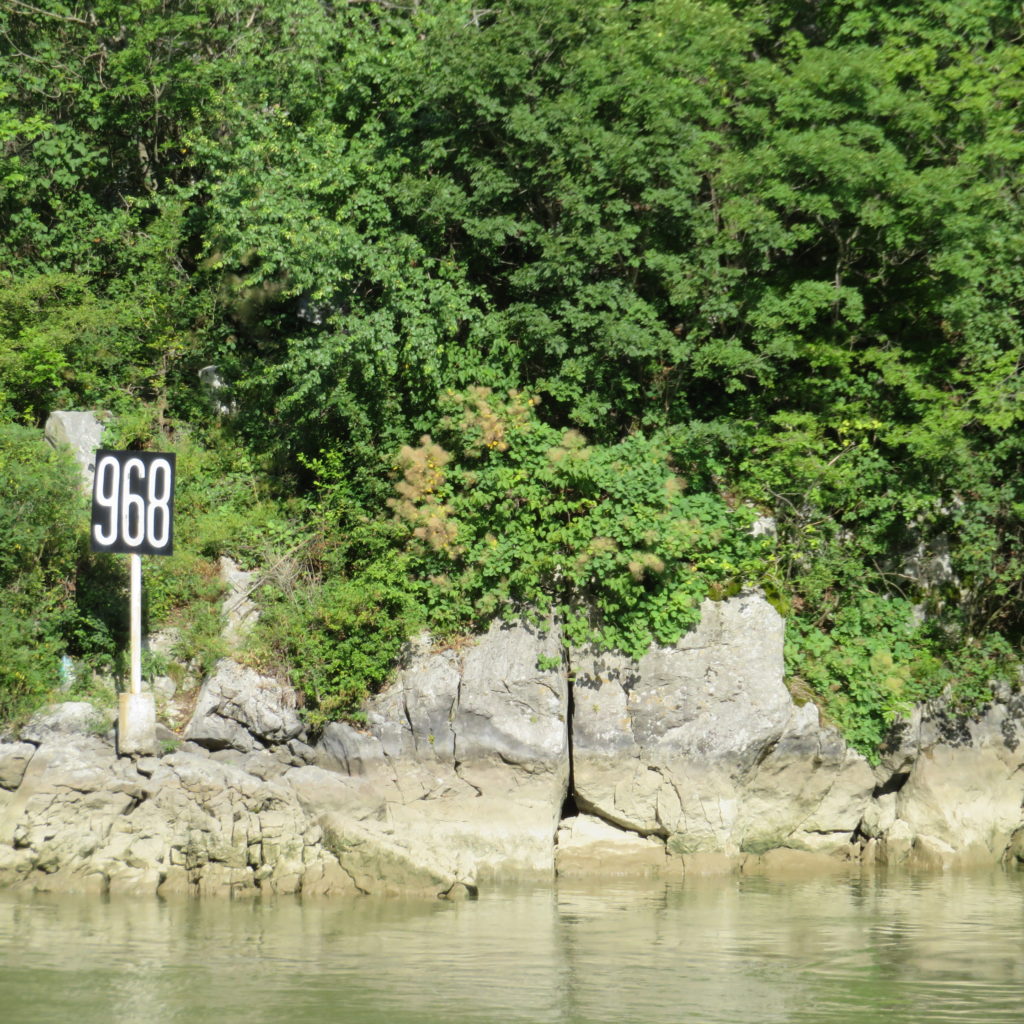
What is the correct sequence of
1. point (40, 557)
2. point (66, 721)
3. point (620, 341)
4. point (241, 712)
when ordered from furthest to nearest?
point (620, 341), point (40, 557), point (241, 712), point (66, 721)

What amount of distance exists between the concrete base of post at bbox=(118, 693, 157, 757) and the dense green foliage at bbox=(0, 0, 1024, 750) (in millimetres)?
1637

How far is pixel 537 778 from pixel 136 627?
14.2 feet

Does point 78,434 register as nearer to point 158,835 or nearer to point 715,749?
point 158,835

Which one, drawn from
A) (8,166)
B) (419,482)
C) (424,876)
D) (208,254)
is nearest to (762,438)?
(419,482)

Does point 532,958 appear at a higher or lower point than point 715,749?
lower

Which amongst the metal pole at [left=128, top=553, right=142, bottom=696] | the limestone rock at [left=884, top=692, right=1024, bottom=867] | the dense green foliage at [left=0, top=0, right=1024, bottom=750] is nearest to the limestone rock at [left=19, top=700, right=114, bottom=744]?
the metal pole at [left=128, top=553, right=142, bottom=696]

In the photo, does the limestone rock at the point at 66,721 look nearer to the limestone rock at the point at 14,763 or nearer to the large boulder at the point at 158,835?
the limestone rock at the point at 14,763

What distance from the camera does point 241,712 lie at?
44.9 ft

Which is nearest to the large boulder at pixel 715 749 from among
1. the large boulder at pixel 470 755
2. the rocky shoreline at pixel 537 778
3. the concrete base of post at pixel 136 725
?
the rocky shoreline at pixel 537 778

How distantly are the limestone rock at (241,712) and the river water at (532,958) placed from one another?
7.61 feet

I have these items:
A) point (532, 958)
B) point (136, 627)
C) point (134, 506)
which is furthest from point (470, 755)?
point (134, 506)

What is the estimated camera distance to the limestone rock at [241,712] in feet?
44.2

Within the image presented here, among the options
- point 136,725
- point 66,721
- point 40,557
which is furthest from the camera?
point 40,557

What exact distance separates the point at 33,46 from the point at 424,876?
1320cm
